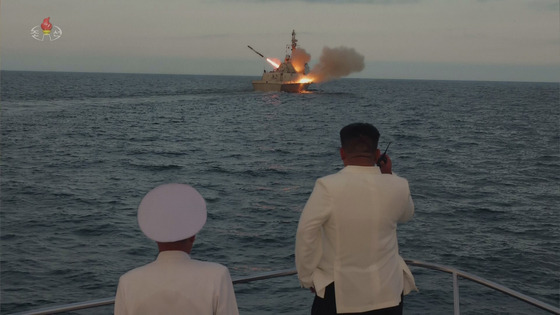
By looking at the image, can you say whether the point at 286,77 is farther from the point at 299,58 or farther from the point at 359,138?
the point at 359,138

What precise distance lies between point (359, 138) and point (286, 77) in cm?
9120

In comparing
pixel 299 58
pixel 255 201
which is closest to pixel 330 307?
pixel 255 201

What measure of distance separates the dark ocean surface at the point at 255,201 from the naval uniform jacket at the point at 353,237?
8.63 metres

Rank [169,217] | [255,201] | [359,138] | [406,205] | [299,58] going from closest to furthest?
[169,217], [359,138], [406,205], [255,201], [299,58]

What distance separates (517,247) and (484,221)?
2727mm

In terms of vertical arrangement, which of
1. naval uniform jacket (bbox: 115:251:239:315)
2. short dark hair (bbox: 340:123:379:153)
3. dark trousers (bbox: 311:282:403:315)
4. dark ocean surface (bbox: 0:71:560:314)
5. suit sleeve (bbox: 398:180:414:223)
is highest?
short dark hair (bbox: 340:123:379:153)

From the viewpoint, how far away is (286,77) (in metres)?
93.0

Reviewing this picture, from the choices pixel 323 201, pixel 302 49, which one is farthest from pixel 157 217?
pixel 302 49

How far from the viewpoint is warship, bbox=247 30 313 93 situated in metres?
92.8

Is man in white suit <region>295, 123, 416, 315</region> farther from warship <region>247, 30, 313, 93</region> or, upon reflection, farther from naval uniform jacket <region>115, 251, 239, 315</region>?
warship <region>247, 30, 313, 93</region>

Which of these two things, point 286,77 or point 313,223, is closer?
point 313,223

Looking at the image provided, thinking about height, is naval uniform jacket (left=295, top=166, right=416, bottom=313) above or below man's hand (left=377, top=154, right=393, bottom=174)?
below

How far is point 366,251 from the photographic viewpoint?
9.11ft

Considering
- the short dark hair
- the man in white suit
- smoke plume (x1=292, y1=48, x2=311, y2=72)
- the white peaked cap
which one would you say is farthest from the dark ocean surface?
smoke plume (x1=292, y1=48, x2=311, y2=72)
